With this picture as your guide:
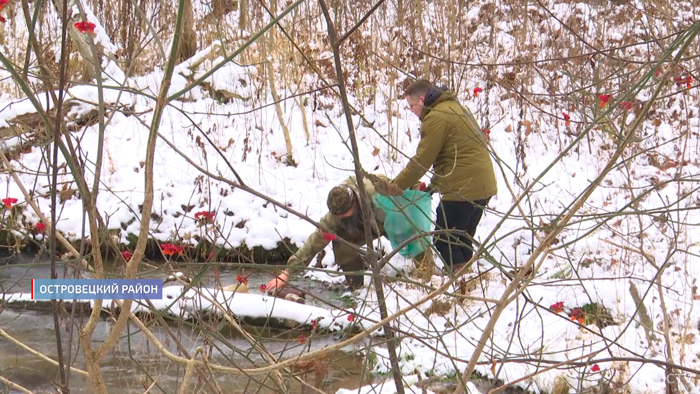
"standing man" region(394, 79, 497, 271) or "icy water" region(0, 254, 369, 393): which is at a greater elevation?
"standing man" region(394, 79, 497, 271)

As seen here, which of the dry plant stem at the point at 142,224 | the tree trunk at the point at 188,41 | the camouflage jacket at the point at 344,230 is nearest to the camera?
the dry plant stem at the point at 142,224

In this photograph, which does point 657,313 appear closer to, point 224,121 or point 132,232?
point 132,232

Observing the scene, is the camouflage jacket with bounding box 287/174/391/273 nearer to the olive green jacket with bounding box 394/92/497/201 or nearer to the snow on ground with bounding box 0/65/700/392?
the olive green jacket with bounding box 394/92/497/201

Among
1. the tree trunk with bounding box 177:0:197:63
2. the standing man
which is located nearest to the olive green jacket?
the standing man

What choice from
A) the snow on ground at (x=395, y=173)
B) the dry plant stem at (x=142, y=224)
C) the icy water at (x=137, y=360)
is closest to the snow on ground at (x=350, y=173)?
the snow on ground at (x=395, y=173)

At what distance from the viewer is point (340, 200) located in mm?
4211

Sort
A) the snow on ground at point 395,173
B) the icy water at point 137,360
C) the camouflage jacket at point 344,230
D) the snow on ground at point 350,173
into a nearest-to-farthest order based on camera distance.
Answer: the icy water at point 137,360 < the snow on ground at point 350,173 < the snow on ground at point 395,173 < the camouflage jacket at point 344,230

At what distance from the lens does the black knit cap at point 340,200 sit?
13.8ft

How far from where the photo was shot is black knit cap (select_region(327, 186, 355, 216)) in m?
4.21

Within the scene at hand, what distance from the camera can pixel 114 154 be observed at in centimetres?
691

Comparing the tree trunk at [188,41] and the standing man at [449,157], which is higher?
the tree trunk at [188,41]

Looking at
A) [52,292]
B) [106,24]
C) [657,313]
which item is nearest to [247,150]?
[106,24]

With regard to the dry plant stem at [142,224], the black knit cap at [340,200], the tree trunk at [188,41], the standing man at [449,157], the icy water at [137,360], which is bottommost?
the icy water at [137,360]

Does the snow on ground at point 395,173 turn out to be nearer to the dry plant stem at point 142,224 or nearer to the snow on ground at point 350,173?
the snow on ground at point 350,173
